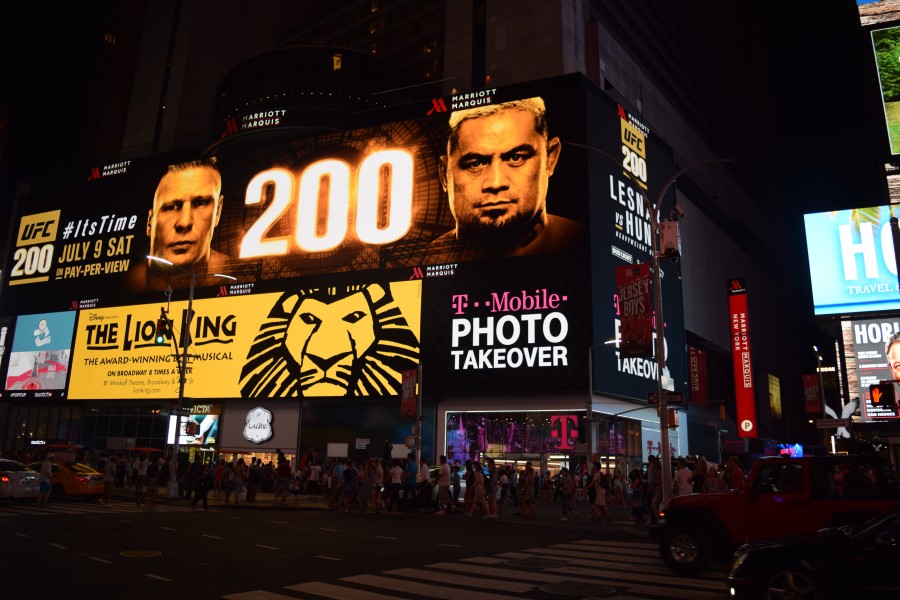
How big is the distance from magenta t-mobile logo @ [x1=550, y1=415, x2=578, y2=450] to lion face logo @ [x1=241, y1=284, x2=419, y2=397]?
9110 millimetres

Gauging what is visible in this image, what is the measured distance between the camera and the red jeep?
10.1 metres

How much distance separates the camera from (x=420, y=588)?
9.88 m

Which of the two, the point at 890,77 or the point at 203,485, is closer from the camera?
the point at 203,485

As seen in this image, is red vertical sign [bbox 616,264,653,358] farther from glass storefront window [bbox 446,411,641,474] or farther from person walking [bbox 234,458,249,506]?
glass storefront window [bbox 446,411,641,474]

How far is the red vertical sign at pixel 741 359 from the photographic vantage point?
2463 inches

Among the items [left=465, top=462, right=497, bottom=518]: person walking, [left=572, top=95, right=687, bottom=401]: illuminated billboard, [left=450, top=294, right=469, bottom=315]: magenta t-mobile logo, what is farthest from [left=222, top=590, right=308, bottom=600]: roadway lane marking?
[left=450, top=294, right=469, bottom=315]: magenta t-mobile logo

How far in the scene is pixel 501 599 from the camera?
9.18 m

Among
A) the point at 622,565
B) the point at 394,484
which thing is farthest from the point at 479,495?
the point at 622,565

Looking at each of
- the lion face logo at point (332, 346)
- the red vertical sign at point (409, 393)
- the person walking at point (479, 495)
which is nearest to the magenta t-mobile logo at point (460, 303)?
the lion face logo at point (332, 346)

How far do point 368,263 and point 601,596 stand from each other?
37.4m

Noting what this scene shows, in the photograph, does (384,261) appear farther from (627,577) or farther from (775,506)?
(775,506)

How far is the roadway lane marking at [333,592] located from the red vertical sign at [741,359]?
58.0 metres

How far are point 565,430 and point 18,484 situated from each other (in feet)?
85.7

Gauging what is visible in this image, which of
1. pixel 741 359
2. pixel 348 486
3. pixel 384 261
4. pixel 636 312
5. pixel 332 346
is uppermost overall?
pixel 384 261
